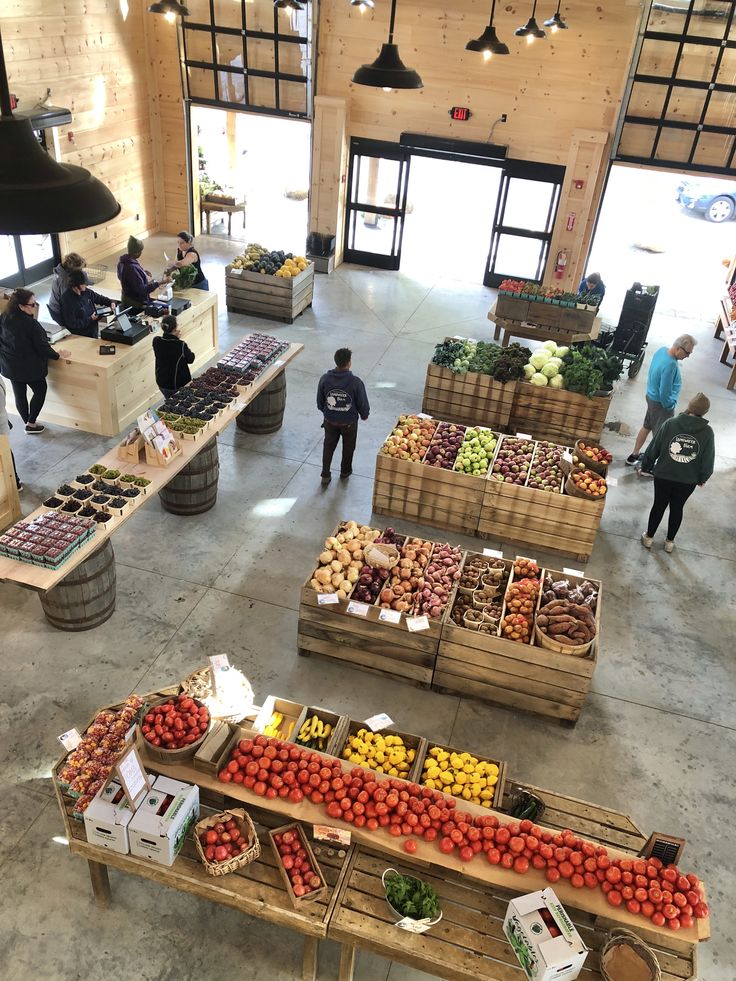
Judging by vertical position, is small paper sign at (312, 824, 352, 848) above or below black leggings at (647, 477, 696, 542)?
above

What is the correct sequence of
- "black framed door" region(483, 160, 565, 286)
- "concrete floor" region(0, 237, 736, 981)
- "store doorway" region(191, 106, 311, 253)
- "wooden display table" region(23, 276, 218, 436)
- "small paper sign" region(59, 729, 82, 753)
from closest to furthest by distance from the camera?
1. "concrete floor" region(0, 237, 736, 981)
2. "small paper sign" region(59, 729, 82, 753)
3. "wooden display table" region(23, 276, 218, 436)
4. "black framed door" region(483, 160, 565, 286)
5. "store doorway" region(191, 106, 311, 253)

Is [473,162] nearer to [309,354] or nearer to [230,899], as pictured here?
[309,354]

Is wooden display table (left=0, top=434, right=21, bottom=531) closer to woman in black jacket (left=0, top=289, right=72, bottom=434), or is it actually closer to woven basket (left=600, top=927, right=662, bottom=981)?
woman in black jacket (left=0, top=289, right=72, bottom=434)

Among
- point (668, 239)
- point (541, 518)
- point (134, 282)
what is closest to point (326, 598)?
point (541, 518)

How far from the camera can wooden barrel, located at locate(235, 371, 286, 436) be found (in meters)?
9.30

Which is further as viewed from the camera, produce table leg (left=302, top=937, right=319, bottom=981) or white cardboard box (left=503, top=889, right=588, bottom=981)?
produce table leg (left=302, top=937, right=319, bottom=981)

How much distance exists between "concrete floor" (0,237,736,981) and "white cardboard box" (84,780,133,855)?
0.77 m

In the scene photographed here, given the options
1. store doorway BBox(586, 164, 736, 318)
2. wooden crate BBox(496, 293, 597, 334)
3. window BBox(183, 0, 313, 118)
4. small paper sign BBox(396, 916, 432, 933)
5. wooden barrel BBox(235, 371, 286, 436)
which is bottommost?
store doorway BBox(586, 164, 736, 318)

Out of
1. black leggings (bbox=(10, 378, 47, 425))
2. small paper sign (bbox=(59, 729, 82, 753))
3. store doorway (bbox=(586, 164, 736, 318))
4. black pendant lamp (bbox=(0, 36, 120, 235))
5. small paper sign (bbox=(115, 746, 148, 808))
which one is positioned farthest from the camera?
store doorway (bbox=(586, 164, 736, 318))

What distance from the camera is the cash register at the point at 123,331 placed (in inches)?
352

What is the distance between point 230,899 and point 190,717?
1027 mm

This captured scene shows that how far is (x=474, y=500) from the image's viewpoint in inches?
311

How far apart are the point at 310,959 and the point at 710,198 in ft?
79.0

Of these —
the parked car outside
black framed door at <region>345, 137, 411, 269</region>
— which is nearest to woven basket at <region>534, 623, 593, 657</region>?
black framed door at <region>345, 137, 411, 269</region>
